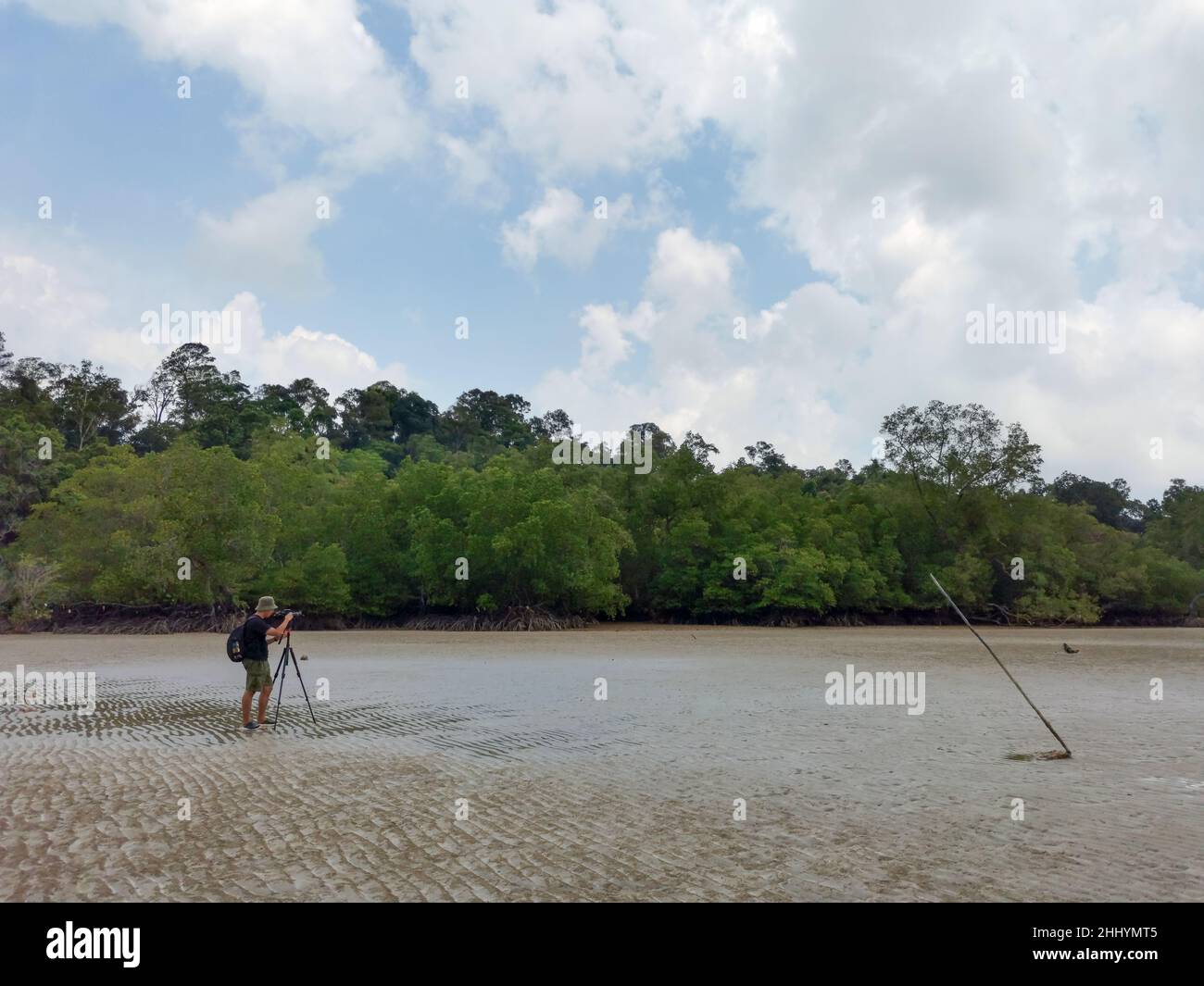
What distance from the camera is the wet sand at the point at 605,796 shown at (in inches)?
216

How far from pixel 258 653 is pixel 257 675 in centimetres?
38

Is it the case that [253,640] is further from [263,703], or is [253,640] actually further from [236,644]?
[263,703]

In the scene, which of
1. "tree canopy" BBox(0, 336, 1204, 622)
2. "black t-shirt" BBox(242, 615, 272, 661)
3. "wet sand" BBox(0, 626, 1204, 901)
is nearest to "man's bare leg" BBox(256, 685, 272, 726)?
"wet sand" BBox(0, 626, 1204, 901)

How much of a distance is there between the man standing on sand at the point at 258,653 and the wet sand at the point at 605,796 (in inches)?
18.7

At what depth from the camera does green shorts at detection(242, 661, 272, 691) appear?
11977mm

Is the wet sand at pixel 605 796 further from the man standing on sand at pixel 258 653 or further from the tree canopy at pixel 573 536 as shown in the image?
the tree canopy at pixel 573 536

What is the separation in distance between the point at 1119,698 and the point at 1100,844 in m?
11.6

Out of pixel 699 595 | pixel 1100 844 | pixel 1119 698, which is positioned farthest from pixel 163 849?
pixel 699 595

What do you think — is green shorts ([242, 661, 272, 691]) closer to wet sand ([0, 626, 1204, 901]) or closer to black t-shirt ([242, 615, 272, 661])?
black t-shirt ([242, 615, 272, 661])

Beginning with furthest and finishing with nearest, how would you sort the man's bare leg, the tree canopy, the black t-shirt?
the tree canopy, the man's bare leg, the black t-shirt

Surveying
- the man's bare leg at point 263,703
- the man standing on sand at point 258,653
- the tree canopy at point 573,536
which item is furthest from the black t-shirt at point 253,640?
the tree canopy at point 573,536

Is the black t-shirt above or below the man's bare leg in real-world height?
above

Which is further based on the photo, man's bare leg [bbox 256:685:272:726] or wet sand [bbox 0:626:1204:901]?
man's bare leg [bbox 256:685:272:726]

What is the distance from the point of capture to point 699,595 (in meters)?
54.6
